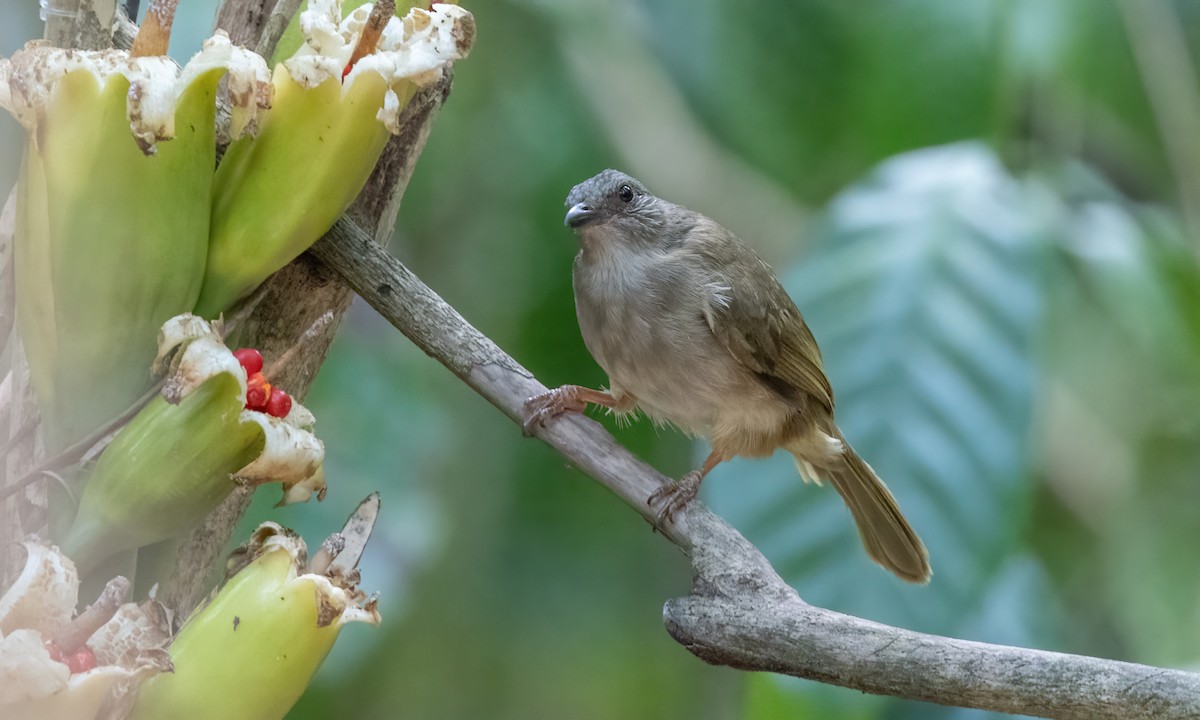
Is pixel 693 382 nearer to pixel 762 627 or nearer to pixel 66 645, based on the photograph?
pixel 762 627

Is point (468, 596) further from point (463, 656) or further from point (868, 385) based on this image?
point (868, 385)

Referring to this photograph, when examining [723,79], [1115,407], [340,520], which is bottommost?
[340,520]

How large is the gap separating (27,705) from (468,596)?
2.60 m

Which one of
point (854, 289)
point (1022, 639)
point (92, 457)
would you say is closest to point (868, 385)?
point (854, 289)

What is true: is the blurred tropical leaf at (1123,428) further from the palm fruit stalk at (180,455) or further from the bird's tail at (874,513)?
the palm fruit stalk at (180,455)

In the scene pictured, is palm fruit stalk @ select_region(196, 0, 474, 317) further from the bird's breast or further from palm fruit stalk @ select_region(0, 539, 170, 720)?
the bird's breast

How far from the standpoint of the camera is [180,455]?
900mm

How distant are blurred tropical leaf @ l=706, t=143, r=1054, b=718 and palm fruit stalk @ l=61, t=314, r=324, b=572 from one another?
1.44 m

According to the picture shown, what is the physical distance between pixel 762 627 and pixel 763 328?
1255 millimetres

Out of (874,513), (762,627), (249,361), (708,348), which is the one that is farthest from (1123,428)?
(249,361)

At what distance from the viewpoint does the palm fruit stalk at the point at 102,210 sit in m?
0.92

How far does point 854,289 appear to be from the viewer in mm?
2408

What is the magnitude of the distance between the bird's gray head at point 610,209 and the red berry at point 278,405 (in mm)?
1413

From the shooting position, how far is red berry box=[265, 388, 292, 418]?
37.0 inches
